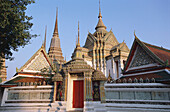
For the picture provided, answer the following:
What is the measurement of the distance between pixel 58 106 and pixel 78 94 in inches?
55.1

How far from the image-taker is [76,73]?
894 centimetres

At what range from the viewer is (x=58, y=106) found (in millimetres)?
8141

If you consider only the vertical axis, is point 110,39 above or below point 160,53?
above

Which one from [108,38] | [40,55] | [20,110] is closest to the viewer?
[20,110]

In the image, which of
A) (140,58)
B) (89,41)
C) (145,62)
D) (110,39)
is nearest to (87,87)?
(145,62)

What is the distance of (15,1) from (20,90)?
6130 millimetres

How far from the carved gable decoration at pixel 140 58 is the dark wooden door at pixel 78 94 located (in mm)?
5777

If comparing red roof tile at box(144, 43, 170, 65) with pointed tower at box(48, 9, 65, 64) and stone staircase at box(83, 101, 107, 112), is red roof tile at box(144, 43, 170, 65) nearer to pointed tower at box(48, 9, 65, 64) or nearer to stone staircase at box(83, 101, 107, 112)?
stone staircase at box(83, 101, 107, 112)

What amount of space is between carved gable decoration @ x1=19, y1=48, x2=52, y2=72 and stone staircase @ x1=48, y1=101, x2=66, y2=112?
5.77 m

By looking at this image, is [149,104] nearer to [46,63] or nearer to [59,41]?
[46,63]

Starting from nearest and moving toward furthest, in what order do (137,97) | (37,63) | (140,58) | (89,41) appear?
(137,97) < (140,58) < (37,63) < (89,41)

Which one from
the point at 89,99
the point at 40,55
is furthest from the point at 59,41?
the point at 89,99

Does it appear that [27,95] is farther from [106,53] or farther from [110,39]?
[110,39]

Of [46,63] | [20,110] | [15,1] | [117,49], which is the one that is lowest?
[20,110]
